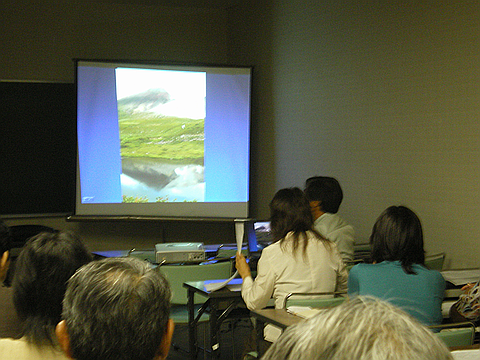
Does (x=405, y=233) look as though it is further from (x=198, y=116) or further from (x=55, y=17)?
(x=55, y=17)

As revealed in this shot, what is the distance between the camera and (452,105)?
3.94 metres

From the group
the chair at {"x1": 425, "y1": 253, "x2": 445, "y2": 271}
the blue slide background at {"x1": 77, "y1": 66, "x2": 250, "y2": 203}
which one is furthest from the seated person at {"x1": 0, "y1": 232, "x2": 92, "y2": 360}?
the blue slide background at {"x1": 77, "y1": 66, "x2": 250, "y2": 203}

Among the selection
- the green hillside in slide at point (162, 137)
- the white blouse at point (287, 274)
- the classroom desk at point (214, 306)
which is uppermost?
the green hillside in slide at point (162, 137)

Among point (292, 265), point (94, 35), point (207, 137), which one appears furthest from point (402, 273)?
point (94, 35)

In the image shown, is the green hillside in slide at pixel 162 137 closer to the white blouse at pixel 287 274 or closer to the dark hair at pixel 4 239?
the white blouse at pixel 287 274

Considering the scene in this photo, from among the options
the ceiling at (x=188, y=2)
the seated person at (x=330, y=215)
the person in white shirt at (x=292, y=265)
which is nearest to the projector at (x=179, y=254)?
the seated person at (x=330, y=215)

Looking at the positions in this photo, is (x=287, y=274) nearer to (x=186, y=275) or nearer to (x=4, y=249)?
(x=186, y=275)

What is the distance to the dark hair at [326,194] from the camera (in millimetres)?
4070

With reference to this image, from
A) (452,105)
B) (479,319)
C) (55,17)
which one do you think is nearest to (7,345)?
(479,319)

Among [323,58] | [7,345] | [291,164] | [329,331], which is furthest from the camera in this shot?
[291,164]

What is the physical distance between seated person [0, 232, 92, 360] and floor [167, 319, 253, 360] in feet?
7.41

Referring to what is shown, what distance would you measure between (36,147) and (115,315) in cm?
606

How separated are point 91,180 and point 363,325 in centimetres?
614

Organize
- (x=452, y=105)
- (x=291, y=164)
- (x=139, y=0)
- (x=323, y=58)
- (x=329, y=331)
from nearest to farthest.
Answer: (x=329, y=331)
(x=452, y=105)
(x=323, y=58)
(x=291, y=164)
(x=139, y=0)
